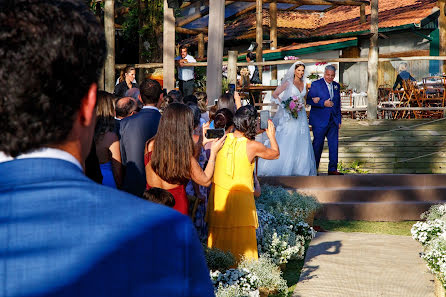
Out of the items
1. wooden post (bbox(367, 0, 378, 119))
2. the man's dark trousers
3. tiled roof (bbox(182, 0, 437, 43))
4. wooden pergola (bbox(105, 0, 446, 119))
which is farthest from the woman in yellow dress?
tiled roof (bbox(182, 0, 437, 43))

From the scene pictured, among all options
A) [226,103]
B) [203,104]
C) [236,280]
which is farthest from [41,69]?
[203,104]

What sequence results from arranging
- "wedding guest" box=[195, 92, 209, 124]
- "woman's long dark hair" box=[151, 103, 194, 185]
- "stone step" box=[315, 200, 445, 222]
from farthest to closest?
1. "stone step" box=[315, 200, 445, 222]
2. "wedding guest" box=[195, 92, 209, 124]
3. "woman's long dark hair" box=[151, 103, 194, 185]

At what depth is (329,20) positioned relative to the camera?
26.9 m

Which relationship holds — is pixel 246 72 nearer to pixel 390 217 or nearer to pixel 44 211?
pixel 390 217

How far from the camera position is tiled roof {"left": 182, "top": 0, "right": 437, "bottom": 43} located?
75.3 feet

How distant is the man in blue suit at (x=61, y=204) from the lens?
1066mm

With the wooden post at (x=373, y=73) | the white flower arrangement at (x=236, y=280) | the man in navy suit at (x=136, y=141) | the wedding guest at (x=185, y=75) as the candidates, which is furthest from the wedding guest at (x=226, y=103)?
the wooden post at (x=373, y=73)

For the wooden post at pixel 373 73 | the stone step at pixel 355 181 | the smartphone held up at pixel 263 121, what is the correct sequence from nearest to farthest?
the smartphone held up at pixel 263 121 → the stone step at pixel 355 181 → the wooden post at pixel 373 73

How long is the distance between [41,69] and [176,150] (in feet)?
12.0

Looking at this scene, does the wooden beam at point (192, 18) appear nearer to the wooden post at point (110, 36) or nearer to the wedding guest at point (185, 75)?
the wooden post at point (110, 36)

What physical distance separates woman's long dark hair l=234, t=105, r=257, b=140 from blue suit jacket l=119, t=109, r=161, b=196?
0.80 meters

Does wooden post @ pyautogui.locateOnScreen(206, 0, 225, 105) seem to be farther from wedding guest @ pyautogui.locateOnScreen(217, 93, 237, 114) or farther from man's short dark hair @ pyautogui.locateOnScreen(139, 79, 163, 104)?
man's short dark hair @ pyautogui.locateOnScreen(139, 79, 163, 104)

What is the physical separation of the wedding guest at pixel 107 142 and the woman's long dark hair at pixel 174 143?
0.37 m

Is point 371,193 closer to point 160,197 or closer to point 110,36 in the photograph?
point 110,36
